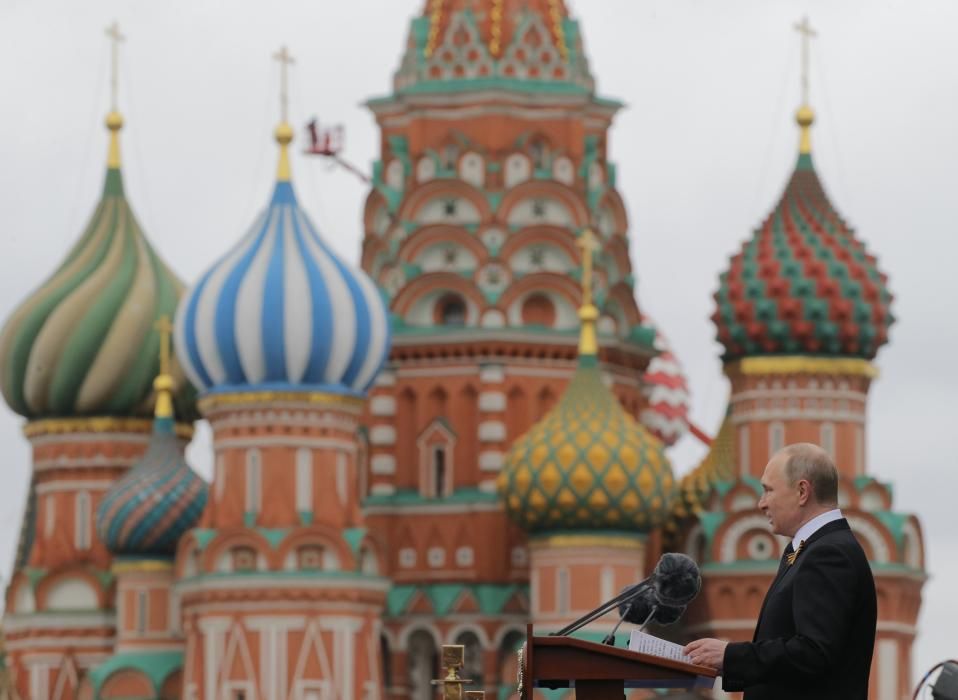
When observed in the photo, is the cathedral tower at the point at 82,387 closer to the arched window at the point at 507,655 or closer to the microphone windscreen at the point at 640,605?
the arched window at the point at 507,655

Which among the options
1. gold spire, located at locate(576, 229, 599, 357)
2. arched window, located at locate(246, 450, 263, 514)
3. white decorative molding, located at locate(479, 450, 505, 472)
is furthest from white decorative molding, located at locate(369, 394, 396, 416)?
arched window, located at locate(246, 450, 263, 514)

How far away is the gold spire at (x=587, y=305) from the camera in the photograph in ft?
135

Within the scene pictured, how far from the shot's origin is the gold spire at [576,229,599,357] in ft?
135

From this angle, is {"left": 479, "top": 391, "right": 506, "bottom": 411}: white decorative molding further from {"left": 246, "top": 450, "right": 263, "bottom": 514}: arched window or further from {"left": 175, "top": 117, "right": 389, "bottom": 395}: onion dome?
{"left": 246, "top": 450, "right": 263, "bottom": 514}: arched window

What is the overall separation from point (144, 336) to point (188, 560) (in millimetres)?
5697

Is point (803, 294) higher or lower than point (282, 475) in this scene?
higher

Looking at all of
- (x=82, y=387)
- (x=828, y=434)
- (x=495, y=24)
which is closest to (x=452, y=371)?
(x=495, y=24)

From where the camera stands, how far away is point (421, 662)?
4209 centimetres

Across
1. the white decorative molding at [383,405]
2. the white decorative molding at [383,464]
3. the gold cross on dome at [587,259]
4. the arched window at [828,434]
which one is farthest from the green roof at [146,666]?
the arched window at [828,434]

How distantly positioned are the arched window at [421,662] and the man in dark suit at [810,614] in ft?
110

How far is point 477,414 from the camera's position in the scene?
1688 inches

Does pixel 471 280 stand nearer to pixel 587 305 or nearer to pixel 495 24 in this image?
pixel 587 305

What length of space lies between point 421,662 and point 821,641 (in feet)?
112

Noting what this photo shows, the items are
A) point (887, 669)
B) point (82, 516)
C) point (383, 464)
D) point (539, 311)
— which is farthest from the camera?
point (82, 516)
